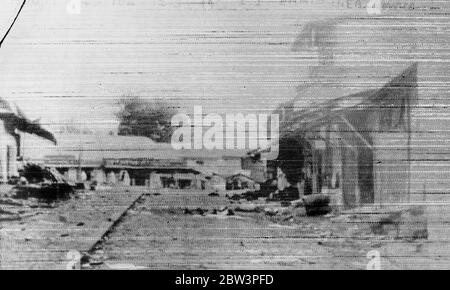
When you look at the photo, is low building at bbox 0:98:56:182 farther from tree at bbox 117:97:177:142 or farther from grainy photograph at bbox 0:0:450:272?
tree at bbox 117:97:177:142

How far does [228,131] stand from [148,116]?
1.16ft

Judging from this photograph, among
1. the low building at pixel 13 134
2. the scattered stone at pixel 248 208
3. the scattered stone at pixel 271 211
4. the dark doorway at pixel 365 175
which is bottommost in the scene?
the scattered stone at pixel 271 211

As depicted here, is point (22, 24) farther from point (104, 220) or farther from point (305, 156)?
point (305, 156)

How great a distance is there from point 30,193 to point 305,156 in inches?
47.3

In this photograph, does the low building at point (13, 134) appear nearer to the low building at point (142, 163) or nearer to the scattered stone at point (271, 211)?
the low building at point (142, 163)

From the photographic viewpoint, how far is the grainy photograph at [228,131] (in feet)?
6.81

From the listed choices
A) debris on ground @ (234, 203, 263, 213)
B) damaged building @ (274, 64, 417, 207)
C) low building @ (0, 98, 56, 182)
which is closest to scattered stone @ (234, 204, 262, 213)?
debris on ground @ (234, 203, 263, 213)

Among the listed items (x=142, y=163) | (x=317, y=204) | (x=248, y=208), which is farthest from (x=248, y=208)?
(x=142, y=163)

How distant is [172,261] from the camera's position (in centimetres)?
209

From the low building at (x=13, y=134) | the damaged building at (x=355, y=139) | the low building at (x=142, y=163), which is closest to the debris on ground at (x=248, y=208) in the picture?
the low building at (x=142, y=163)

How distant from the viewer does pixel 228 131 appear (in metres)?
2.09
